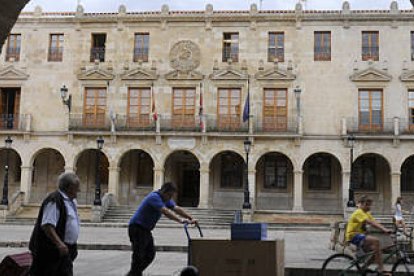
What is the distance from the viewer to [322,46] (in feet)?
97.5

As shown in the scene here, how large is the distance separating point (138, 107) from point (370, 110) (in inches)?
496

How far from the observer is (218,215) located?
27047 millimetres

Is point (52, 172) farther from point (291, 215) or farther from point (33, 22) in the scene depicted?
point (291, 215)

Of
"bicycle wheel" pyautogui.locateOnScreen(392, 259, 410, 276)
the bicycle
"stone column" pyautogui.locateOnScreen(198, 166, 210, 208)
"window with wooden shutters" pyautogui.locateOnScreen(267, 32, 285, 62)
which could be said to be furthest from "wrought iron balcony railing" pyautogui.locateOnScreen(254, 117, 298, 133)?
the bicycle

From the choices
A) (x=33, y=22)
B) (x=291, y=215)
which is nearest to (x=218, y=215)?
(x=291, y=215)

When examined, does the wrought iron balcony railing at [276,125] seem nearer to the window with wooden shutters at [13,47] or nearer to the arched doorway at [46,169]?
the arched doorway at [46,169]

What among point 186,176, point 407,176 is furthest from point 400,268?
point 186,176

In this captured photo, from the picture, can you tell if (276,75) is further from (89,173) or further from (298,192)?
(89,173)

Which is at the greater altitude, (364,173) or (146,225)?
(364,173)

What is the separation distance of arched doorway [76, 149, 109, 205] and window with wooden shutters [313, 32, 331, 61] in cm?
1333

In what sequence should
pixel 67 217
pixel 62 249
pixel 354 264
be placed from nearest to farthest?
1. pixel 62 249
2. pixel 67 217
3. pixel 354 264

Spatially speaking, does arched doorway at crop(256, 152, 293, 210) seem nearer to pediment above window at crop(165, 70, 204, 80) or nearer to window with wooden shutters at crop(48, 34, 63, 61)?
pediment above window at crop(165, 70, 204, 80)

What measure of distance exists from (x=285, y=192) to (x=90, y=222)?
10.7 m

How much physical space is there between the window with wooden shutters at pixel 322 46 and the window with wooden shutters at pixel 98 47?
12.1m
